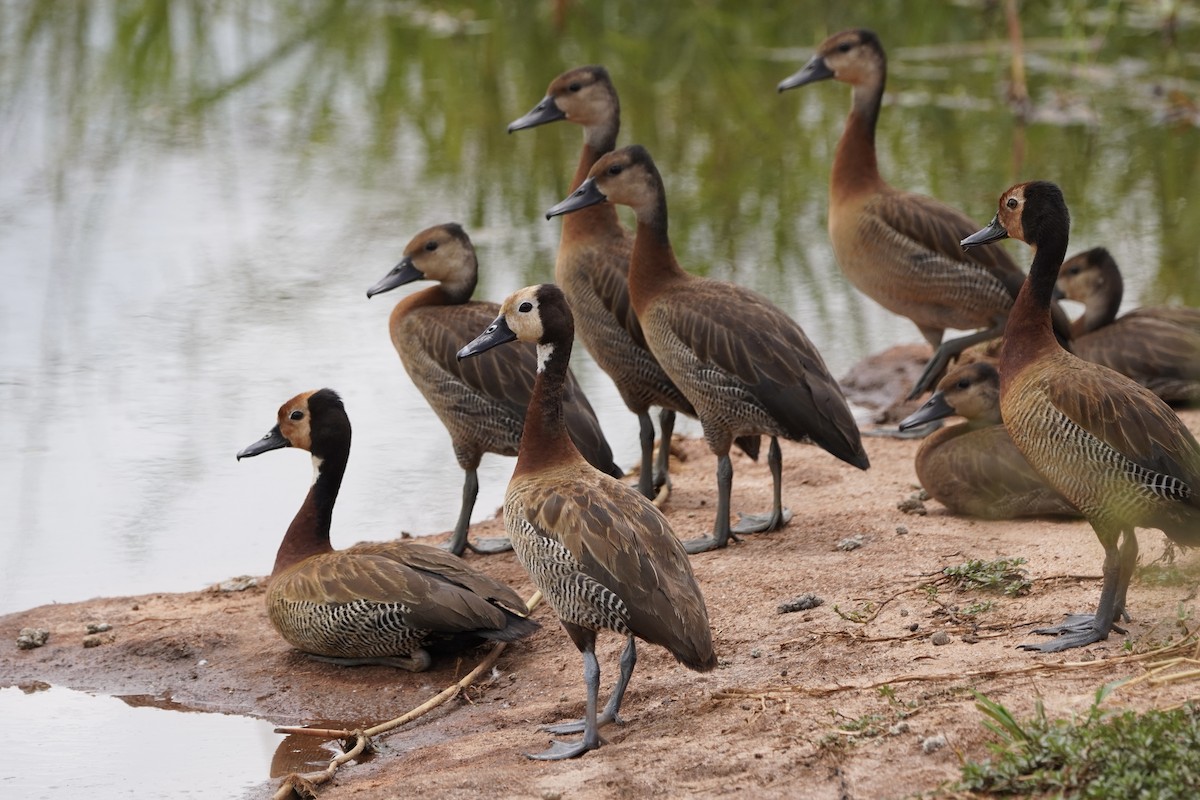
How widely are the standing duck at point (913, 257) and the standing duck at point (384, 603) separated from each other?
3.70 m

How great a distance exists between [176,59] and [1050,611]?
11.5 m

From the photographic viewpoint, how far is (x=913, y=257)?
9.48 meters

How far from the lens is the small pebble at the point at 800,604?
21.2ft

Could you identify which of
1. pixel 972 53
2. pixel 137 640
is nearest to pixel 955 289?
pixel 137 640

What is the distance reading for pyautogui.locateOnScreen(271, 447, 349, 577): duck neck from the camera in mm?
7105

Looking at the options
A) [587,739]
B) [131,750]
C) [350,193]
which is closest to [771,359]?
[587,739]

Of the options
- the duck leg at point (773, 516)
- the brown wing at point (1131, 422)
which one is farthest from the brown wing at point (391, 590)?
the brown wing at point (1131, 422)

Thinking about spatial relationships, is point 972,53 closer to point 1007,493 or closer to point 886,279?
point 886,279

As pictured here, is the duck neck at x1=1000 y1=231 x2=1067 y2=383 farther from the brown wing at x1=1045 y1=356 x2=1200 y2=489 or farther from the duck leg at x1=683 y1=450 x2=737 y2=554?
the duck leg at x1=683 y1=450 x2=737 y2=554

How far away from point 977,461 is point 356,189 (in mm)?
6598

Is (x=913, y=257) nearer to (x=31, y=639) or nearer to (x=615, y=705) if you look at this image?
(x=615, y=705)

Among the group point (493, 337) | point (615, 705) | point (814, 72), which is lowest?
point (615, 705)

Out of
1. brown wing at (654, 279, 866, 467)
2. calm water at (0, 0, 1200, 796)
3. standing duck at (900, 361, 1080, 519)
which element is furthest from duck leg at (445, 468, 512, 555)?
standing duck at (900, 361, 1080, 519)

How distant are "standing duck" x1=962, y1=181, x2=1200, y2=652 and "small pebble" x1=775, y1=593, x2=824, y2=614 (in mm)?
1025
